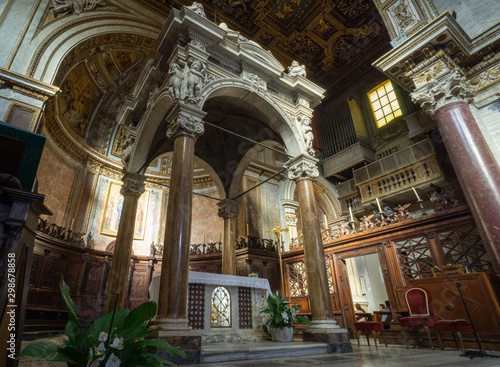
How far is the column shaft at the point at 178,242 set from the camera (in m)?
3.77

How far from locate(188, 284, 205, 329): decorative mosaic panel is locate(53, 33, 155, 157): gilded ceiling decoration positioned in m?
7.60

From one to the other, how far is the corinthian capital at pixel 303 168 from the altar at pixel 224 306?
2493 mm

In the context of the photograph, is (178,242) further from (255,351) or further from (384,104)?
(384,104)

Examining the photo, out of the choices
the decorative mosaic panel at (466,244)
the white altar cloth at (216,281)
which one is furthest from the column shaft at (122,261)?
the decorative mosaic panel at (466,244)

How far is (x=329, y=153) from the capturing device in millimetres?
13648

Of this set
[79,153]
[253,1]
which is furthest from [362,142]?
[79,153]

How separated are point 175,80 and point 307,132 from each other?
3.35 m

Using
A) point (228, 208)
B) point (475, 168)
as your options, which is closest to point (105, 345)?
point (475, 168)

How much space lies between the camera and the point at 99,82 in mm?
11070

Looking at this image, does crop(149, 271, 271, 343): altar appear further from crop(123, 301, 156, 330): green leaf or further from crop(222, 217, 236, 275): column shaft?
crop(123, 301, 156, 330): green leaf

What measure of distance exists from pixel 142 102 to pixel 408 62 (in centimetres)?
677

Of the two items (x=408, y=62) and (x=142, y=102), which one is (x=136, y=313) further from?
(x=408, y=62)

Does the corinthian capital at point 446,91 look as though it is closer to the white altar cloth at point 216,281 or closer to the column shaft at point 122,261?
the white altar cloth at point 216,281

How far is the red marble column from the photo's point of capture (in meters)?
5.03
